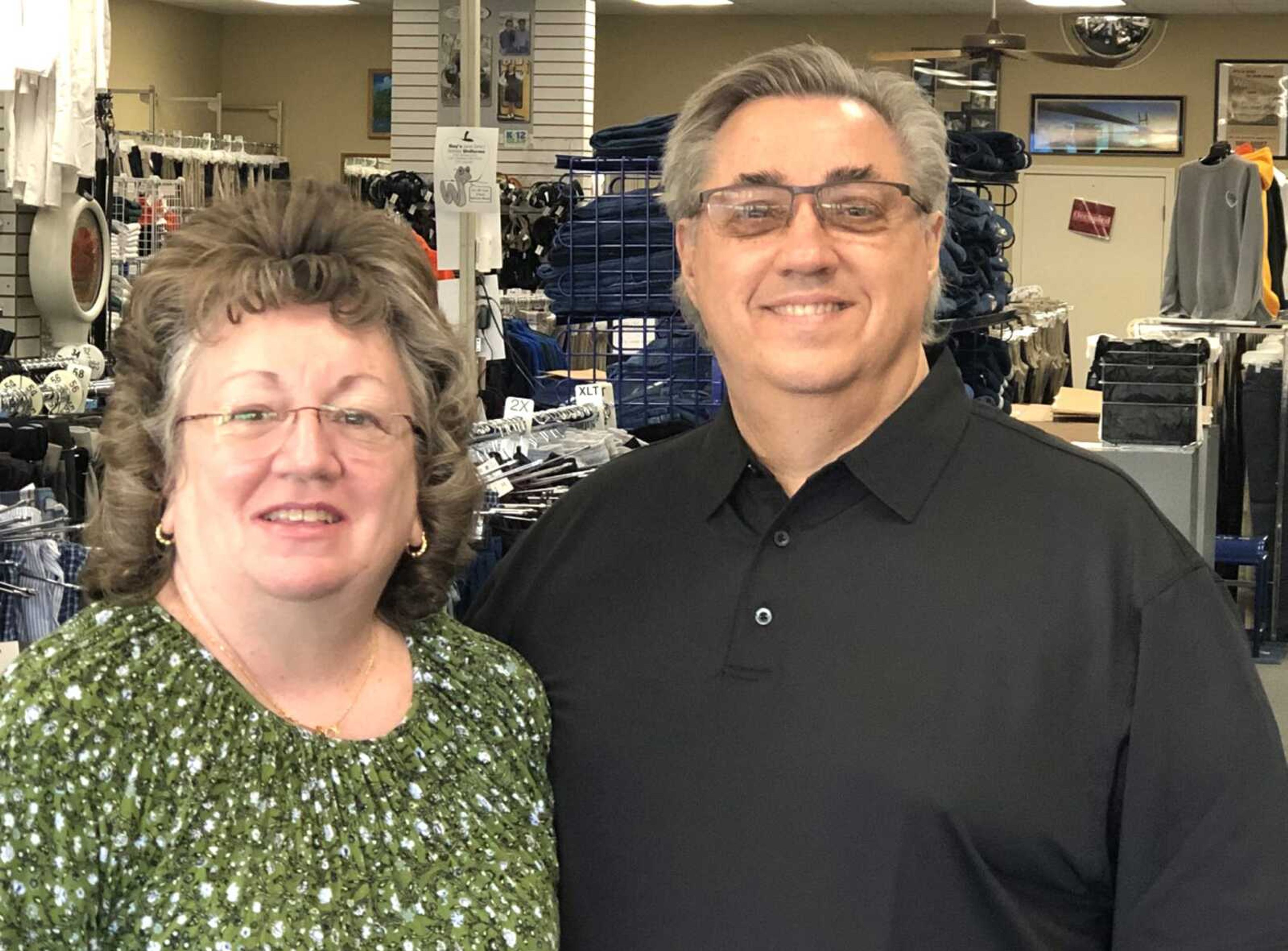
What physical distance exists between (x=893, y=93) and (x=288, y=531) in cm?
79

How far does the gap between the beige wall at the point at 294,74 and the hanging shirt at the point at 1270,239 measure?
370 inches

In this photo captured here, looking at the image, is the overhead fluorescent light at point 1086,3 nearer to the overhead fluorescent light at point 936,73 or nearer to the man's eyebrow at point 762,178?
the overhead fluorescent light at point 936,73

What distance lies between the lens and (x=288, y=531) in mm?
1586

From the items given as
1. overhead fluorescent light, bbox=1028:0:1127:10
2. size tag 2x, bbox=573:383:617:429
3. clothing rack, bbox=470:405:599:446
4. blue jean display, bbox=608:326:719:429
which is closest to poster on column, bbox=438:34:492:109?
overhead fluorescent light, bbox=1028:0:1127:10

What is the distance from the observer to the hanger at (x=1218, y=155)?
10.0 m

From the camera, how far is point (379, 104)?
1728 cm

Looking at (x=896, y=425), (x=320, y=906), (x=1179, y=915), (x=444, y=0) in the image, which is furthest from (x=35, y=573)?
(x=444, y=0)

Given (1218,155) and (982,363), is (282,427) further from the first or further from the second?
(1218,155)

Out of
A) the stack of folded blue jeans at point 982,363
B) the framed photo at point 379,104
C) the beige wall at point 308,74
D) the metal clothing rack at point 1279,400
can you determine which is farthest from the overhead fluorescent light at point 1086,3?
the stack of folded blue jeans at point 982,363

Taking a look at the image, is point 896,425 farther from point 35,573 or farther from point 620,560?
point 35,573

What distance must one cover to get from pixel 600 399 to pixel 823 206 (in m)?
2.21

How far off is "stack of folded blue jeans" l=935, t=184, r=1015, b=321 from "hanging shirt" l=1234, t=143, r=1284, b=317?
5.38 meters

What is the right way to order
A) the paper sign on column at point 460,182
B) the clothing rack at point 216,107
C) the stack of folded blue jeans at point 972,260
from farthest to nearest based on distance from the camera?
the clothing rack at point 216,107 < the stack of folded blue jeans at point 972,260 < the paper sign on column at point 460,182

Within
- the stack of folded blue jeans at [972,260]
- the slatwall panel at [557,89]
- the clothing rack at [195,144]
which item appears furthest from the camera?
the slatwall panel at [557,89]
